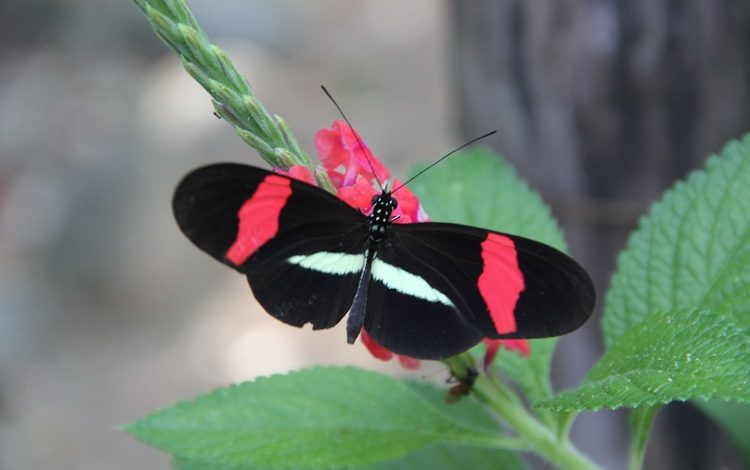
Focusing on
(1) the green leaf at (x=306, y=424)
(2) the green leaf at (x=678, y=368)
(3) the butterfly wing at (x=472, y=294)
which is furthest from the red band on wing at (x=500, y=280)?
(1) the green leaf at (x=306, y=424)

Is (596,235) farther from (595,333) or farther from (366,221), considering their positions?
(366,221)

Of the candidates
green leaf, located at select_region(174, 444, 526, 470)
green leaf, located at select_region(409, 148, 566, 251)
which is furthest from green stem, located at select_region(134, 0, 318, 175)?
green leaf, located at select_region(174, 444, 526, 470)

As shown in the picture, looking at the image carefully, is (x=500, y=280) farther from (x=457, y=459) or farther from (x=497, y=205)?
(x=457, y=459)

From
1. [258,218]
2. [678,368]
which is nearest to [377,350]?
[258,218]

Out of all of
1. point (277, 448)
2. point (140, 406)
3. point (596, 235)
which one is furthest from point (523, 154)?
point (140, 406)

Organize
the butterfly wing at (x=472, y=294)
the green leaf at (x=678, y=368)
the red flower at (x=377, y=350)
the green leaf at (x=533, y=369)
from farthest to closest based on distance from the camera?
the green leaf at (x=533, y=369)
the red flower at (x=377, y=350)
the butterfly wing at (x=472, y=294)
the green leaf at (x=678, y=368)

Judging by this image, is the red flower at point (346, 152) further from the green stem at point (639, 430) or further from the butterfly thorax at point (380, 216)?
the green stem at point (639, 430)

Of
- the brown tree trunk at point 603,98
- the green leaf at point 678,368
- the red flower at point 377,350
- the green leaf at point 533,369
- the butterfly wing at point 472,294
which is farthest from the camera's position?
the brown tree trunk at point 603,98
